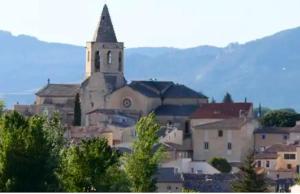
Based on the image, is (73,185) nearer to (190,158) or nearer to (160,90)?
(190,158)

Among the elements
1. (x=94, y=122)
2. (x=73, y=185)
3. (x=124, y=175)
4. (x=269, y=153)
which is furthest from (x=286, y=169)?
(x=73, y=185)

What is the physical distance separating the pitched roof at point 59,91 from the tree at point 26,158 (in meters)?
57.3

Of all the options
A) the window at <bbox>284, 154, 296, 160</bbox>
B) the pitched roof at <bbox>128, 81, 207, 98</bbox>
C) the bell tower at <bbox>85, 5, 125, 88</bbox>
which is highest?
the bell tower at <bbox>85, 5, 125, 88</bbox>

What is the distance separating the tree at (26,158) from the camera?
2720cm

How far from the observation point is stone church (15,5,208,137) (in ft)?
269

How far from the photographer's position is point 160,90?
8625cm

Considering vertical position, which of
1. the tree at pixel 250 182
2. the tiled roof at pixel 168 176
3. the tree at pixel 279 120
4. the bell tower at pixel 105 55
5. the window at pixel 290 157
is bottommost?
the tree at pixel 250 182

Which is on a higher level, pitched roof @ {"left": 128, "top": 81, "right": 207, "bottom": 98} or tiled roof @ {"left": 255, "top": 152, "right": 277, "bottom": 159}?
pitched roof @ {"left": 128, "top": 81, "right": 207, "bottom": 98}

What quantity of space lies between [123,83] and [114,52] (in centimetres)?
225

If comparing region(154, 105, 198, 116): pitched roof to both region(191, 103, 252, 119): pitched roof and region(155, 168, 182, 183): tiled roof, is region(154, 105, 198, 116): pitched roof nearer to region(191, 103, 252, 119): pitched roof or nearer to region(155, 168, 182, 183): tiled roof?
region(191, 103, 252, 119): pitched roof

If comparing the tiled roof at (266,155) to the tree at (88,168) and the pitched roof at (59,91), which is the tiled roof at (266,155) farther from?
the tree at (88,168)

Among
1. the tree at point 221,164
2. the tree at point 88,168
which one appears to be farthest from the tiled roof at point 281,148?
the tree at point 88,168

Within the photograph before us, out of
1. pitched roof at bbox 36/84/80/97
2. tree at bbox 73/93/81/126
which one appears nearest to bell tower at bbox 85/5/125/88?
pitched roof at bbox 36/84/80/97

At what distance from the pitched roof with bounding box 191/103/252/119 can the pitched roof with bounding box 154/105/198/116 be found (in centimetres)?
83
